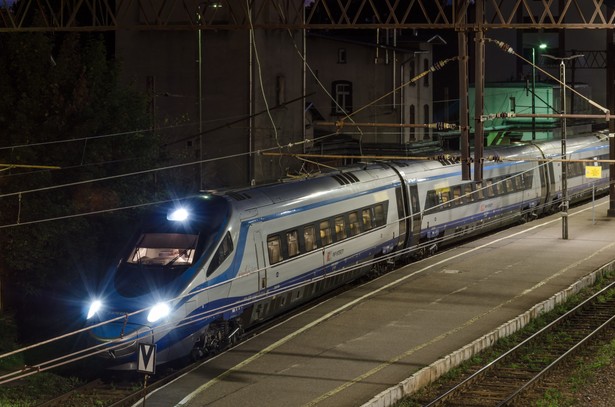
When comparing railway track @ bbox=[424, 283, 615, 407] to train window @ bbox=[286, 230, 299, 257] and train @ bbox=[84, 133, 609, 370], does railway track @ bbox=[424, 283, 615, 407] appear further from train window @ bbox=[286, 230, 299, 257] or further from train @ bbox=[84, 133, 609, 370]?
train window @ bbox=[286, 230, 299, 257]

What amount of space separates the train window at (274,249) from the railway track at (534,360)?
14.6 feet

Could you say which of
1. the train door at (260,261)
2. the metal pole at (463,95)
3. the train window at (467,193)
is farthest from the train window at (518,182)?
the train door at (260,261)

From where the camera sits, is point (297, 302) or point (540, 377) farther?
point (297, 302)

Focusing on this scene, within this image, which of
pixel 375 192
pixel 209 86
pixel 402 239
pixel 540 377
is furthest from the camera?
pixel 209 86

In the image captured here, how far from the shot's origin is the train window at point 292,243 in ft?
62.6

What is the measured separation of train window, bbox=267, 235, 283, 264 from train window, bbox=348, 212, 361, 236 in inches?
133

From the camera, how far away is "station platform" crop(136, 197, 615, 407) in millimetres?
14617

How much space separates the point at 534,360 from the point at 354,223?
225 inches

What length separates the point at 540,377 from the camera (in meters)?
16.5

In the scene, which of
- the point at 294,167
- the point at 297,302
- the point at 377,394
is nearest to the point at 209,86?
the point at 294,167

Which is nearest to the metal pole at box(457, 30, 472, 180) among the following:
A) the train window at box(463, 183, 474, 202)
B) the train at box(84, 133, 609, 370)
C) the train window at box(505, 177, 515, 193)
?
the train at box(84, 133, 609, 370)

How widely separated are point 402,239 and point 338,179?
11.9ft

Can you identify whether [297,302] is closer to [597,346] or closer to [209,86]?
[597,346]

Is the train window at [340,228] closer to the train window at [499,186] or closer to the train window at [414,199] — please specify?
the train window at [414,199]
